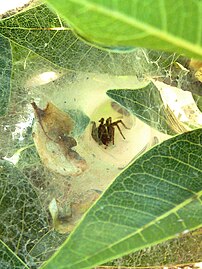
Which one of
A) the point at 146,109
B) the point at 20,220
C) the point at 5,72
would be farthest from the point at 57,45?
the point at 20,220

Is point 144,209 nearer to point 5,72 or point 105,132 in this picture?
point 105,132

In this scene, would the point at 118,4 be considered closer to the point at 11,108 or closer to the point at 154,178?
the point at 154,178

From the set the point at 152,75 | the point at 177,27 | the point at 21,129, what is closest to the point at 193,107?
the point at 152,75

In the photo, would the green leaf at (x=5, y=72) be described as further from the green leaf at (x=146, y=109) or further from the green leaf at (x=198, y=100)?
the green leaf at (x=198, y=100)

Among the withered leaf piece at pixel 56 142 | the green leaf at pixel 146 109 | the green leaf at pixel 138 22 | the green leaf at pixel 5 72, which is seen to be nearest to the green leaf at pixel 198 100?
the green leaf at pixel 146 109

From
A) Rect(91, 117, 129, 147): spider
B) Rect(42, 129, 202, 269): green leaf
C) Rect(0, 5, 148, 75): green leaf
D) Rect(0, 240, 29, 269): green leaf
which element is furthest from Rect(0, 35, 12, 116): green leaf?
Rect(42, 129, 202, 269): green leaf
